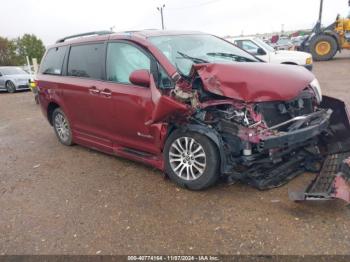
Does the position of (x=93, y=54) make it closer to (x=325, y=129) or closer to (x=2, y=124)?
(x=325, y=129)

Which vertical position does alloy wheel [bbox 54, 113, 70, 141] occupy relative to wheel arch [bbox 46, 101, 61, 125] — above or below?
below

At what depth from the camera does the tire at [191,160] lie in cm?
359

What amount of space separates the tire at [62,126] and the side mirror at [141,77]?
2.19 metres

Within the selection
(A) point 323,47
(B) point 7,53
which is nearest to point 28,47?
(B) point 7,53

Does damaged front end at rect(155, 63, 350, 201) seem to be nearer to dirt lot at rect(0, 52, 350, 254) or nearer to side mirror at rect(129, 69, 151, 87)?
dirt lot at rect(0, 52, 350, 254)

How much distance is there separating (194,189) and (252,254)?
4.00 feet

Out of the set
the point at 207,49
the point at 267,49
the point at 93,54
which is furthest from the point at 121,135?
the point at 267,49

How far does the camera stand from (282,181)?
379cm

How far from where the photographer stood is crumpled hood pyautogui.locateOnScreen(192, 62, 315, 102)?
338 centimetres

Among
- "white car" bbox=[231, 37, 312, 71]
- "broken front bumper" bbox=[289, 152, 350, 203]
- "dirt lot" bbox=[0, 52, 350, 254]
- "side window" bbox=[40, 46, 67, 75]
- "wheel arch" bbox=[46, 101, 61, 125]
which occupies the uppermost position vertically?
"side window" bbox=[40, 46, 67, 75]

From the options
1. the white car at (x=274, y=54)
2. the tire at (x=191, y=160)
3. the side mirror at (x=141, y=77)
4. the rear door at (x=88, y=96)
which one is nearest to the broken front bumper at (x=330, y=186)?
the tire at (x=191, y=160)

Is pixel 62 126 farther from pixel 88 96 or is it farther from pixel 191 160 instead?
pixel 191 160

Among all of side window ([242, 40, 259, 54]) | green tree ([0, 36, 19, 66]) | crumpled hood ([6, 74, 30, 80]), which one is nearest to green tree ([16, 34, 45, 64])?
green tree ([0, 36, 19, 66])

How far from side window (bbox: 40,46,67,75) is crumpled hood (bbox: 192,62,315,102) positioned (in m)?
2.91
